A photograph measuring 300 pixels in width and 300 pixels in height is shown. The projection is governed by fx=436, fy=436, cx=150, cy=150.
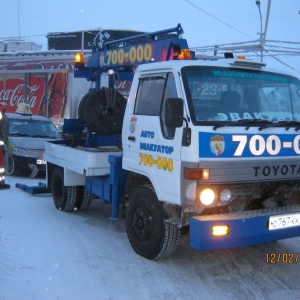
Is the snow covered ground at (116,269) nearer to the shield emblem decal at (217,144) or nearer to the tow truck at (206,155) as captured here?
the tow truck at (206,155)

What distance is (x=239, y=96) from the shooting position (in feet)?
15.9

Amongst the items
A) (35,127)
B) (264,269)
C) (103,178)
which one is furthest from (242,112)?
(35,127)

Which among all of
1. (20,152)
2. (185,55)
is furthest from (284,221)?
(20,152)

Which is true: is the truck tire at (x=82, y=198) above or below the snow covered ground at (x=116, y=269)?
above

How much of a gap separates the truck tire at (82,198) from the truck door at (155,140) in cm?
218

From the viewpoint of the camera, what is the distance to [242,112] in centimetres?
476

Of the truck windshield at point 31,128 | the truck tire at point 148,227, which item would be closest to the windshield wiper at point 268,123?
the truck tire at point 148,227

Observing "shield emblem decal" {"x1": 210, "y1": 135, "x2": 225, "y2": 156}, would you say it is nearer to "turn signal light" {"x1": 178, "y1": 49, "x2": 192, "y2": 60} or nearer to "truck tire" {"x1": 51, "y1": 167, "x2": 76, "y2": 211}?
"turn signal light" {"x1": 178, "y1": 49, "x2": 192, "y2": 60}

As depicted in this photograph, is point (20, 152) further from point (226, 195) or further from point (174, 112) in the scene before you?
point (226, 195)

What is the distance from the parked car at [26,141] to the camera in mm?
11133

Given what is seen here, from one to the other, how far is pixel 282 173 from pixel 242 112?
79cm

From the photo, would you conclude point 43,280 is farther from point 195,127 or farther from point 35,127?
Result: point 35,127

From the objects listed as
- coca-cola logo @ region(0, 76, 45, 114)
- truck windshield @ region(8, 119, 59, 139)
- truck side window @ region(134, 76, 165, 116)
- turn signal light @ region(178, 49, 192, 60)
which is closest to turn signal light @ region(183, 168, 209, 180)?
truck side window @ region(134, 76, 165, 116)

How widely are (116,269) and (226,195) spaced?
59.3 inches
